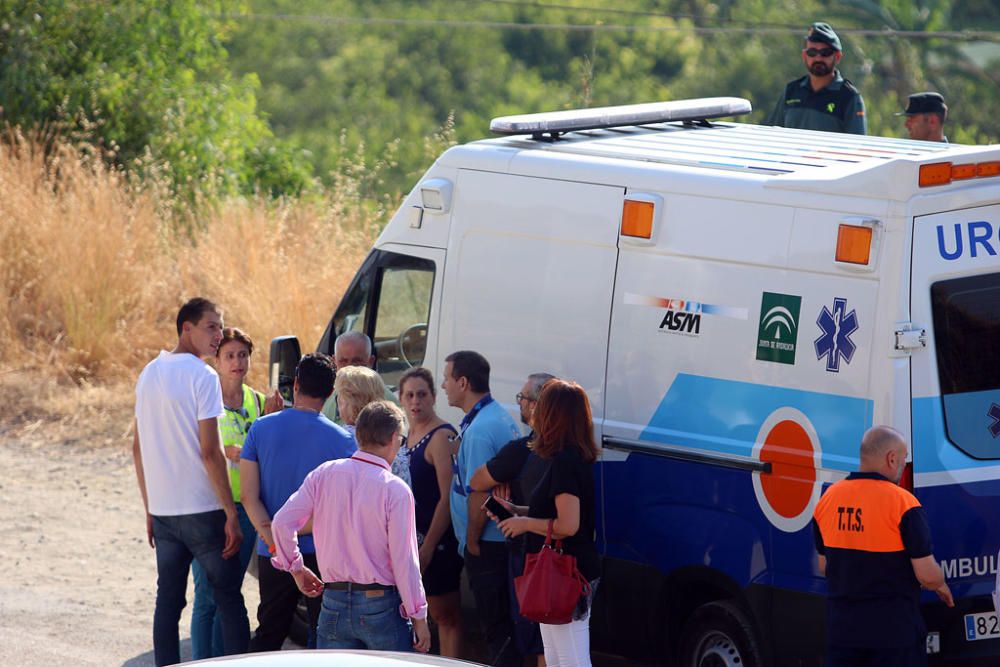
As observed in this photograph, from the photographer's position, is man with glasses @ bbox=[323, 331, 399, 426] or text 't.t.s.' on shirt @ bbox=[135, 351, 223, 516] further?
man with glasses @ bbox=[323, 331, 399, 426]

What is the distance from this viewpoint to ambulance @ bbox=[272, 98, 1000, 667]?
5312mm

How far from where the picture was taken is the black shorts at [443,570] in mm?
6461

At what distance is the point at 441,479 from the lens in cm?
632

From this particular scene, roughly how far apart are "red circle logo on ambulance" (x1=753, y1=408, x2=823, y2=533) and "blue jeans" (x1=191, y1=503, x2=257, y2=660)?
2.38 metres

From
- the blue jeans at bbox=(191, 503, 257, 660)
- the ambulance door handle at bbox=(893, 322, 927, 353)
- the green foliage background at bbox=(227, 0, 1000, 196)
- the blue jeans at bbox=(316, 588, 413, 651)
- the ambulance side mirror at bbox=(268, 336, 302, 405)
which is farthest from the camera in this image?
the green foliage background at bbox=(227, 0, 1000, 196)

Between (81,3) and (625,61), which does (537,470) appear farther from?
(625,61)

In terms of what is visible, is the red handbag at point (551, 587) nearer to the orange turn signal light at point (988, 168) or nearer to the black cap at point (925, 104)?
the orange turn signal light at point (988, 168)

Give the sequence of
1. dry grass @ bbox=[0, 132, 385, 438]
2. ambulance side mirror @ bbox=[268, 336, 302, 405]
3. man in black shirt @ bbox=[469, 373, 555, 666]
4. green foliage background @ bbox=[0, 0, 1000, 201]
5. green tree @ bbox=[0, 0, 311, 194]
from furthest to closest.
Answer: green foliage background @ bbox=[0, 0, 1000, 201] → green tree @ bbox=[0, 0, 311, 194] → dry grass @ bbox=[0, 132, 385, 438] → ambulance side mirror @ bbox=[268, 336, 302, 405] → man in black shirt @ bbox=[469, 373, 555, 666]

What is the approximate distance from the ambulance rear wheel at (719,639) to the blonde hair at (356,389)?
162cm

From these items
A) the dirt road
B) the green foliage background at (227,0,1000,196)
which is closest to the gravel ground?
the dirt road

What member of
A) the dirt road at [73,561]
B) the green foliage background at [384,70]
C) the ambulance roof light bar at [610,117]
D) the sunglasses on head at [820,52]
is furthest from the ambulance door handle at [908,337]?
the green foliage background at [384,70]

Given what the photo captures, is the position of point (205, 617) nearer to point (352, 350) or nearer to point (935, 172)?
point (352, 350)

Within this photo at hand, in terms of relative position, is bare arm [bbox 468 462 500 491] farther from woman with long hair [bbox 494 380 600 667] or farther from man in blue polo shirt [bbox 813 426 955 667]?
man in blue polo shirt [bbox 813 426 955 667]

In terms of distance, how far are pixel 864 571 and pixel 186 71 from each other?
13945 millimetres
